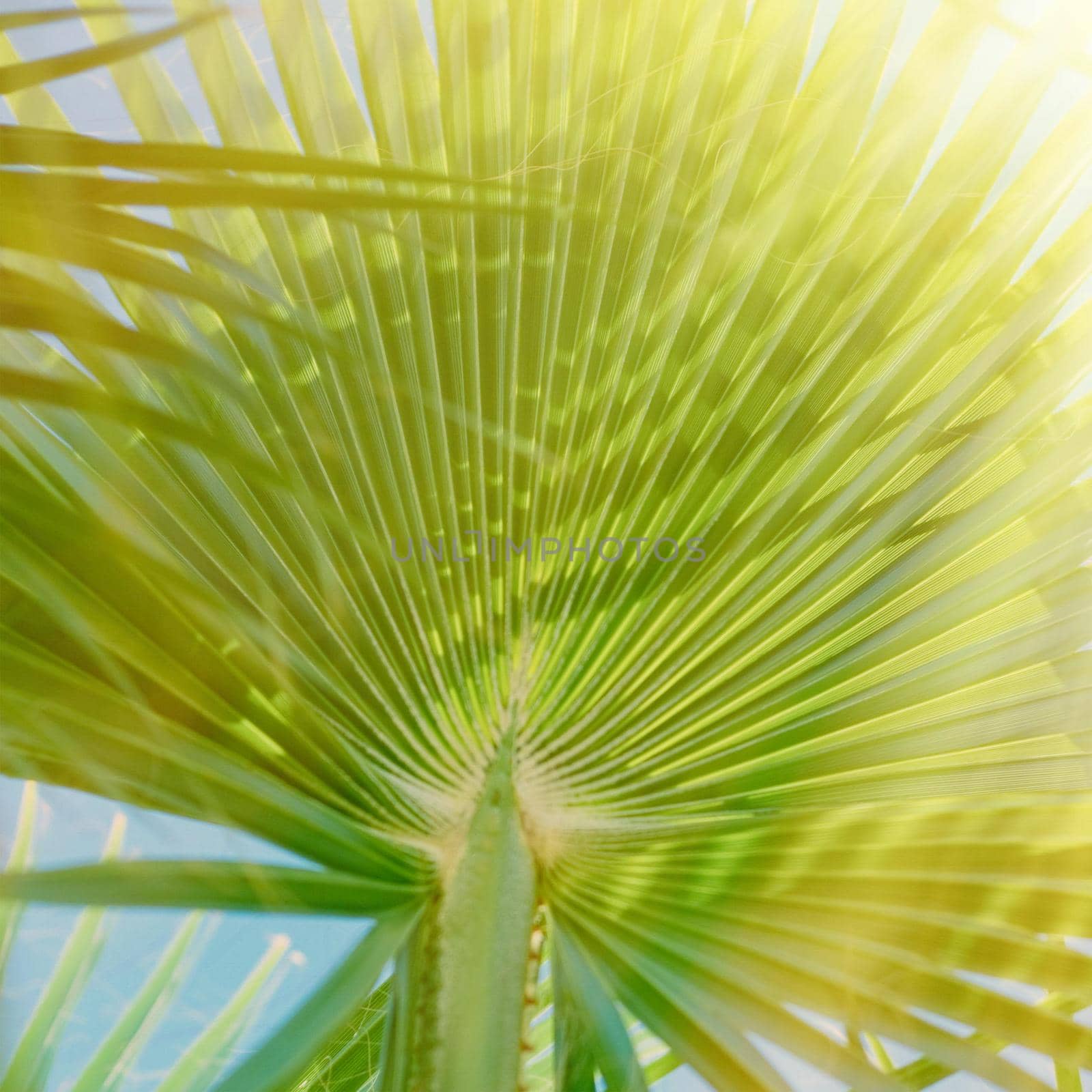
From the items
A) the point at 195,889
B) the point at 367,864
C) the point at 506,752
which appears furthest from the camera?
the point at 506,752

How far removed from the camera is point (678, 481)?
1.19 metres

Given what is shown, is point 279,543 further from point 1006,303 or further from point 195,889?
point 1006,303

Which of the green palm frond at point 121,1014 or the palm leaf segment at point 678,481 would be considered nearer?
the green palm frond at point 121,1014

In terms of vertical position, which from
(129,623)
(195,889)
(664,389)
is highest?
(664,389)

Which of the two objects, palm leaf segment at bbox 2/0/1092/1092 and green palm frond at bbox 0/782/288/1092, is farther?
palm leaf segment at bbox 2/0/1092/1092

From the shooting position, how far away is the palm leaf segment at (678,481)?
3.36 feet

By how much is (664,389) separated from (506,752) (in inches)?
17.6

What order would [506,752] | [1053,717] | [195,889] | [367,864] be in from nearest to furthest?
[195,889] → [367,864] → [506,752] → [1053,717]

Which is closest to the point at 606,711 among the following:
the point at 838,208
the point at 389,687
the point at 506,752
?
the point at 506,752

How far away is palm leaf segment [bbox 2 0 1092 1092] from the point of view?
1.02m

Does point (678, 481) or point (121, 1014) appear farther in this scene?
point (678, 481)

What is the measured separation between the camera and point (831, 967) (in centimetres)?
98

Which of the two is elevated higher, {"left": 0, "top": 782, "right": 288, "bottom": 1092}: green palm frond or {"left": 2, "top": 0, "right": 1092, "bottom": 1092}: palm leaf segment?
{"left": 2, "top": 0, "right": 1092, "bottom": 1092}: palm leaf segment

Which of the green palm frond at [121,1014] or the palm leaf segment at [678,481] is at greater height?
the palm leaf segment at [678,481]
